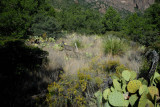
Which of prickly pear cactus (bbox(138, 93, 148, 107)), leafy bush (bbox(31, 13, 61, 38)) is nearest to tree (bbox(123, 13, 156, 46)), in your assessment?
leafy bush (bbox(31, 13, 61, 38))

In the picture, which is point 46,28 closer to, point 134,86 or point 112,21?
point 134,86

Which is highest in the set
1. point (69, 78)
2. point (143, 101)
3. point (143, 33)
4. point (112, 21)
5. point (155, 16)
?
point (155, 16)

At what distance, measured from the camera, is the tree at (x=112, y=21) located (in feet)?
41.3

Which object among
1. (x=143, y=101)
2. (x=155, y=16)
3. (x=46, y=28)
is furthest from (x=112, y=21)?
(x=143, y=101)

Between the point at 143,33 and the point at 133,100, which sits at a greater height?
the point at 143,33

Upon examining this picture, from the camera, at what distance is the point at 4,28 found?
17.0 ft

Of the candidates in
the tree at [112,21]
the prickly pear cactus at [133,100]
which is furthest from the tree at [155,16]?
the prickly pear cactus at [133,100]

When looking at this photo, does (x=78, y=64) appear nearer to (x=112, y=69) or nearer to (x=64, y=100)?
(x=112, y=69)

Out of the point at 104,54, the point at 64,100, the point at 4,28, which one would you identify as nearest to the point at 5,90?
the point at 64,100

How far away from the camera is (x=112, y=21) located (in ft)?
42.0

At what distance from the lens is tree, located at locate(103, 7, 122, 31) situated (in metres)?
12.6

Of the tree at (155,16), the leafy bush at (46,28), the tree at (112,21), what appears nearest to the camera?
the leafy bush at (46,28)

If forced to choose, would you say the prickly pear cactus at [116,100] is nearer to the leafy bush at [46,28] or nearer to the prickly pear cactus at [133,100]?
the prickly pear cactus at [133,100]

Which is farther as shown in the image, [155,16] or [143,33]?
[155,16]
